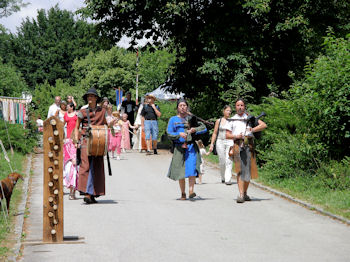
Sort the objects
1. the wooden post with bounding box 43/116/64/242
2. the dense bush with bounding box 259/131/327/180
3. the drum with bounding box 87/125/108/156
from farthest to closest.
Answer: the dense bush with bounding box 259/131/327/180 < the drum with bounding box 87/125/108/156 < the wooden post with bounding box 43/116/64/242

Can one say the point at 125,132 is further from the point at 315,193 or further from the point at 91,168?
the point at 91,168

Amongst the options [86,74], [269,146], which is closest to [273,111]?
[269,146]

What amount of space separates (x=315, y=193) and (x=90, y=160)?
175 inches

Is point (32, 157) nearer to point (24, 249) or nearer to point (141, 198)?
point (141, 198)

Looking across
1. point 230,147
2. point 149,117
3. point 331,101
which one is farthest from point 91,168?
point 149,117

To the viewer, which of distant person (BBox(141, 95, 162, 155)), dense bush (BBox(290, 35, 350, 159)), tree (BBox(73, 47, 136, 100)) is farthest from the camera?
tree (BBox(73, 47, 136, 100))

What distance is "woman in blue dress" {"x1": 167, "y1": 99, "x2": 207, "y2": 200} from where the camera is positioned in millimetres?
12344

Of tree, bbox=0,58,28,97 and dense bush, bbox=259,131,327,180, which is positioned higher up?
tree, bbox=0,58,28,97

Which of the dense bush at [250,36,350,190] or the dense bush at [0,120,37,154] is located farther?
the dense bush at [0,120,37,154]

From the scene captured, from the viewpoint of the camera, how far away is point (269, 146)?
57.0 ft

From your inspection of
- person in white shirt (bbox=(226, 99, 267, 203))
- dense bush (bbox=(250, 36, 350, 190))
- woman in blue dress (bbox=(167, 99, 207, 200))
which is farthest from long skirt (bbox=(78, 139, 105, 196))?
dense bush (bbox=(250, 36, 350, 190))

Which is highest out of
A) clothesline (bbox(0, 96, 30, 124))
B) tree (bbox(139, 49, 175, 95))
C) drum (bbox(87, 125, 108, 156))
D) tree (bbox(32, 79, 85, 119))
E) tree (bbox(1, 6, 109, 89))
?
tree (bbox(1, 6, 109, 89))

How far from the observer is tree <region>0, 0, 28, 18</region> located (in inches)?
2051

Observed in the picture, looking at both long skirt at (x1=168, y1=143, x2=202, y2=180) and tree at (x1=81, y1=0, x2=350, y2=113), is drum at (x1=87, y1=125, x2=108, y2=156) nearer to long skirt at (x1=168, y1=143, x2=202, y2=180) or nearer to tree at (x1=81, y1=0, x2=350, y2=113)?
long skirt at (x1=168, y1=143, x2=202, y2=180)
